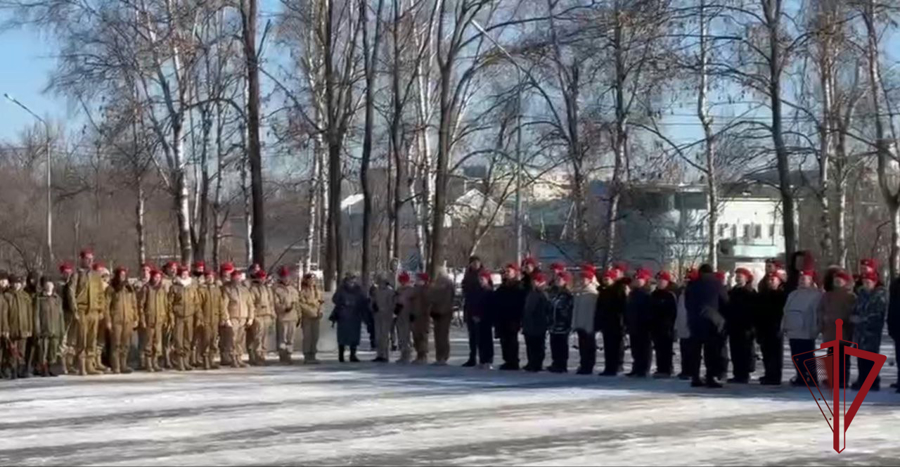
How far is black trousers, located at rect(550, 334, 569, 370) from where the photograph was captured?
24234 mm

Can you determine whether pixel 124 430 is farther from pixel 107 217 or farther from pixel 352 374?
pixel 107 217

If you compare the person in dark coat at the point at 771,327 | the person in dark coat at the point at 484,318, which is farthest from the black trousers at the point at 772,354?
the person in dark coat at the point at 484,318

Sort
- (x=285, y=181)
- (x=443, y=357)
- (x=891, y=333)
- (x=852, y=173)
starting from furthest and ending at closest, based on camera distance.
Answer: (x=285, y=181)
(x=852, y=173)
(x=443, y=357)
(x=891, y=333)

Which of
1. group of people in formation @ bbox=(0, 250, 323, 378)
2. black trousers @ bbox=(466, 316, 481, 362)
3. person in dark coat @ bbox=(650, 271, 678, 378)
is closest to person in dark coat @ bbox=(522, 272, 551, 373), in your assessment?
black trousers @ bbox=(466, 316, 481, 362)

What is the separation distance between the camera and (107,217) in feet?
241

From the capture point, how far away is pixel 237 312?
1029 inches

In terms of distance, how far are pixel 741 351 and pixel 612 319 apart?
242cm

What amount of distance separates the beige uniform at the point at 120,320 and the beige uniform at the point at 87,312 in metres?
0.19

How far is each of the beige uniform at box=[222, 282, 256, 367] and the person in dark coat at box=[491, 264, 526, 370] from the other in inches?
177

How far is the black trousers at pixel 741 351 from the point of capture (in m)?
21.8

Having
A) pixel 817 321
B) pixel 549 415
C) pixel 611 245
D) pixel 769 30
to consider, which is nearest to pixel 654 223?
pixel 611 245

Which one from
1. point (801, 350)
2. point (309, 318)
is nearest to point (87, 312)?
point (309, 318)

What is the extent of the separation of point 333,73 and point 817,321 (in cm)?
2120

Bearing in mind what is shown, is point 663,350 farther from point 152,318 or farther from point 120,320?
point 120,320
